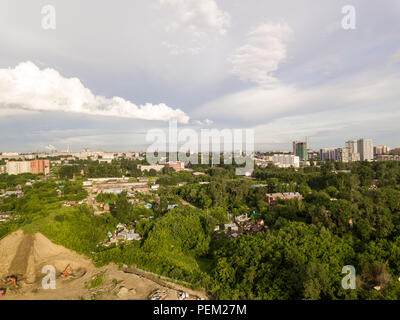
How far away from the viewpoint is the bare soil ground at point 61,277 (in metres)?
6.72

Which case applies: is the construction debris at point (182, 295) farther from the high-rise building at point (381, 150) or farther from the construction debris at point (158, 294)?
the high-rise building at point (381, 150)

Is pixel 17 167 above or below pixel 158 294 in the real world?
above

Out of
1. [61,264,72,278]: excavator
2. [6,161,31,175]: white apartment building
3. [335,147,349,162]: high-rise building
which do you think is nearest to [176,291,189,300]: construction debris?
[61,264,72,278]: excavator

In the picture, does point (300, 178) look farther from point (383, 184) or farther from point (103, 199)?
point (103, 199)

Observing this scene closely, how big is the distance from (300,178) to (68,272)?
73.0ft

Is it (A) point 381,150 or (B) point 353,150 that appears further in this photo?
(A) point 381,150

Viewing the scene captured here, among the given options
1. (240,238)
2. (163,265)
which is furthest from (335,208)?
(163,265)

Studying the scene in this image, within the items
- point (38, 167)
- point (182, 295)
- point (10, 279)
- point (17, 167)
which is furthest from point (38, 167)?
point (182, 295)

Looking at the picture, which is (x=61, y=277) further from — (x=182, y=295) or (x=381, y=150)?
(x=381, y=150)

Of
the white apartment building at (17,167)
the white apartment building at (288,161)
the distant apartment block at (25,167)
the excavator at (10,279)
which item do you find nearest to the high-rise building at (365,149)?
the white apartment building at (288,161)

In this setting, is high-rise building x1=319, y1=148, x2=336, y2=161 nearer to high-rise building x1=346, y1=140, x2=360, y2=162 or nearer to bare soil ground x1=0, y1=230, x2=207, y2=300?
high-rise building x1=346, y1=140, x2=360, y2=162

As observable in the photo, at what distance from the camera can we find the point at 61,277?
8031 mm

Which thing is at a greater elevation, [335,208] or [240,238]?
[335,208]

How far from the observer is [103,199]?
18.2m
